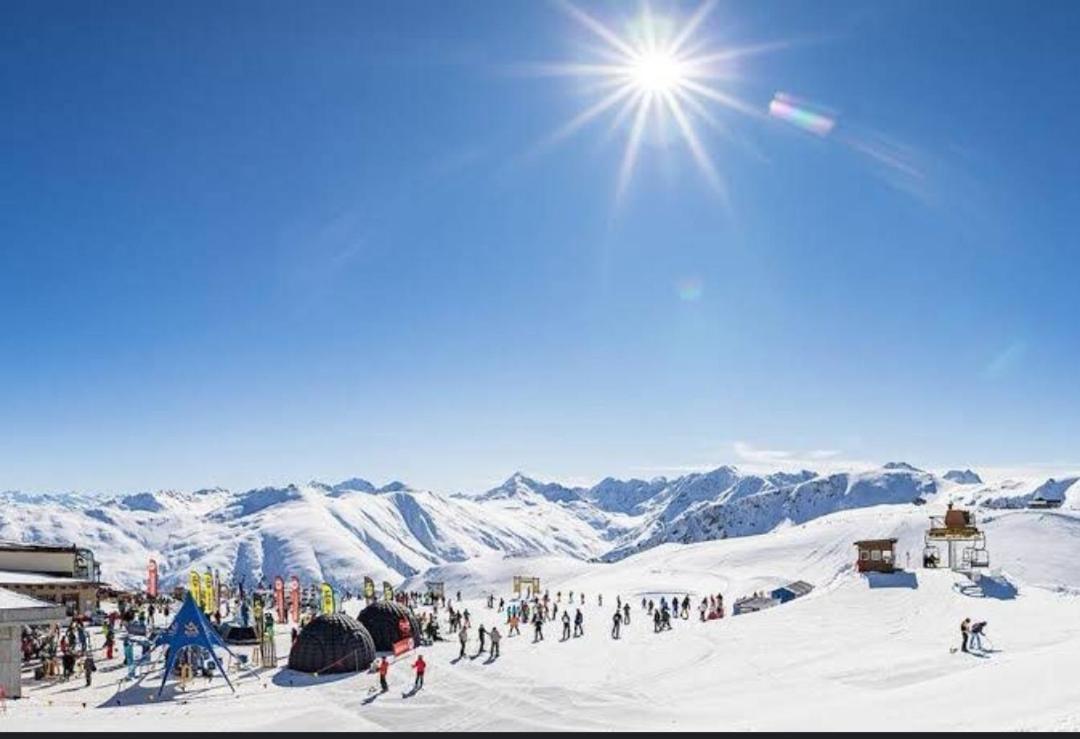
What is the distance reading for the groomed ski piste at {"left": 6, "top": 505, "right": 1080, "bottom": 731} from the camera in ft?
74.5

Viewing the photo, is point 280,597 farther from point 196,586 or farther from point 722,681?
point 722,681

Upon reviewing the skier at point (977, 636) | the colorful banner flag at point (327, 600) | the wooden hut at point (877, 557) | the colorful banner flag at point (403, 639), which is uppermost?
the wooden hut at point (877, 557)

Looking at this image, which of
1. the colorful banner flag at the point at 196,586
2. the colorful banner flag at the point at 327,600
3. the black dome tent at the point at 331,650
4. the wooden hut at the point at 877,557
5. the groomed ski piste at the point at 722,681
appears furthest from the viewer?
the colorful banner flag at the point at 327,600

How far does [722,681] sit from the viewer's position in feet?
99.3

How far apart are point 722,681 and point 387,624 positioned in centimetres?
1781

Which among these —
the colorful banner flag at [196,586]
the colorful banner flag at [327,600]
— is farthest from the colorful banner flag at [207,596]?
the colorful banner flag at [327,600]

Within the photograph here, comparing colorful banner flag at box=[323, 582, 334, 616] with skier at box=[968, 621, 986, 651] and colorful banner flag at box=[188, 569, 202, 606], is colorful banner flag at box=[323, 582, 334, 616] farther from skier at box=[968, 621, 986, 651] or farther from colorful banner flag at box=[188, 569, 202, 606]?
skier at box=[968, 621, 986, 651]

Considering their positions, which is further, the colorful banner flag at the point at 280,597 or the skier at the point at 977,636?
the colorful banner flag at the point at 280,597

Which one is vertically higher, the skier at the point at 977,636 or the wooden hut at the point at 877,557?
the wooden hut at the point at 877,557

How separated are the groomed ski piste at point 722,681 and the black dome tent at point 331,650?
2.18 ft

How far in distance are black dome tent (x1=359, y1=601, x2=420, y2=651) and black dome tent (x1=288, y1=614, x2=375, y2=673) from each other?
4231 millimetres

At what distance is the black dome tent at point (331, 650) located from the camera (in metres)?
34.2

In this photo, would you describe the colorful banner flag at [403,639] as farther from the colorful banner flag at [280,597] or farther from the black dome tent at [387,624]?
the colorful banner flag at [280,597]

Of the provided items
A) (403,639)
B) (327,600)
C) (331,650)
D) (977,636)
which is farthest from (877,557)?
(327,600)
